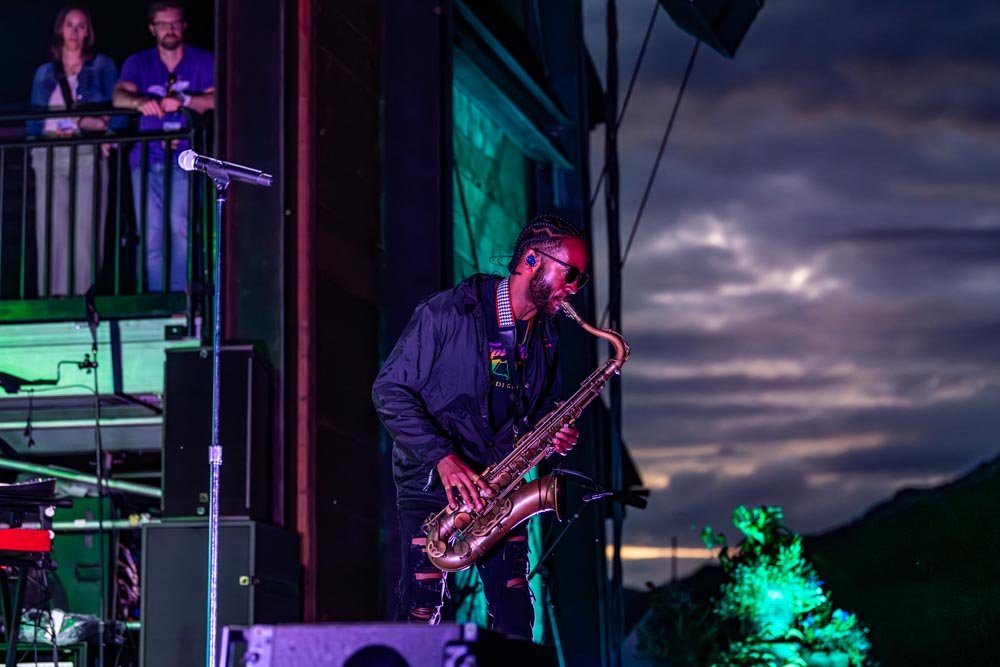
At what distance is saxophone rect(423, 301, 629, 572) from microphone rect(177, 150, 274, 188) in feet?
5.26

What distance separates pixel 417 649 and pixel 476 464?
166 centimetres

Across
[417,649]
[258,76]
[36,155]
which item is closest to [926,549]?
[258,76]

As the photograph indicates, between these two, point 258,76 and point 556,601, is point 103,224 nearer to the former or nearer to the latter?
point 258,76

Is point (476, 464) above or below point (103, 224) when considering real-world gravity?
below

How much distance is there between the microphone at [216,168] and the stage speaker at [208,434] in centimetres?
102

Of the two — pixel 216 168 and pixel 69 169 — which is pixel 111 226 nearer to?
pixel 69 169

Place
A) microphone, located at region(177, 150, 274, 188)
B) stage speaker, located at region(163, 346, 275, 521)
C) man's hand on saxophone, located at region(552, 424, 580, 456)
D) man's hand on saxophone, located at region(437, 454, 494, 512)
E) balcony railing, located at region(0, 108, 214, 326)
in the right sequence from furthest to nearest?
balcony railing, located at region(0, 108, 214, 326) < stage speaker, located at region(163, 346, 275, 521) < microphone, located at region(177, 150, 274, 188) < man's hand on saxophone, located at region(552, 424, 580, 456) < man's hand on saxophone, located at region(437, 454, 494, 512)

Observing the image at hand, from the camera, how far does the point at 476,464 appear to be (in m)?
4.81

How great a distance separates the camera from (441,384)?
4770 mm

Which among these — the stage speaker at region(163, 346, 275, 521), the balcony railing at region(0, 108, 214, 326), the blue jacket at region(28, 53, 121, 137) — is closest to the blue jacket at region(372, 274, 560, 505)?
the stage speaker at region(163, 346, 275, 521)

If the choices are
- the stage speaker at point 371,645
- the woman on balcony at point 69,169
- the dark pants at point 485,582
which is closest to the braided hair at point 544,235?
the dark pants at point 485,582

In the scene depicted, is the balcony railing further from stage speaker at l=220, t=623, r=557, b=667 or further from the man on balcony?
stage speaker at l=220, t=623, r=557, b=667

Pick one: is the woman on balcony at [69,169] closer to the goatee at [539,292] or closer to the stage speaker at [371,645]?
the goatee at [539,292]

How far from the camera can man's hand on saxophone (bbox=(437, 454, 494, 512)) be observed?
4.45m
